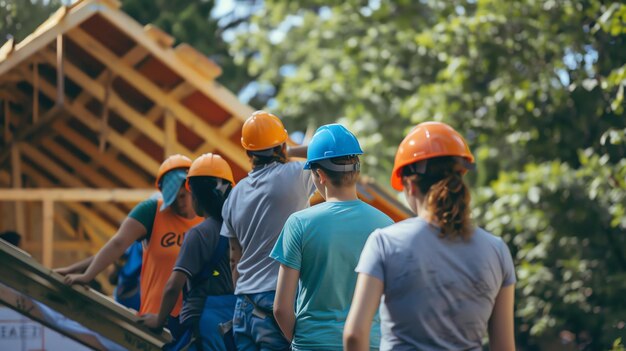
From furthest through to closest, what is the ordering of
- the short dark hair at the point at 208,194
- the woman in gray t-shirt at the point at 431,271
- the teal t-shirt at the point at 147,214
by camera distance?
the teal t-shirt at the point at 147,214
the short dark hair at the point at 208,194
the woman in gray t-shirt at the point at 431,271

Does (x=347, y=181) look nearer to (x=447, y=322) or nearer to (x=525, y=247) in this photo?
(x=447, y=322)

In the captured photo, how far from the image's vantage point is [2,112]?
41.5ft

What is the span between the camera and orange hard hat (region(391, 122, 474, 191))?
3768mm

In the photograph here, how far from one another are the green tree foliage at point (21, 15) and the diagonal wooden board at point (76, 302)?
19.7 ft

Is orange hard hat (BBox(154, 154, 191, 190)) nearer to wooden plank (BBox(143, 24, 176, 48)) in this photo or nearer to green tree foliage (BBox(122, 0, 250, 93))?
wooden plank (BBox(143, 24, 176, 48))

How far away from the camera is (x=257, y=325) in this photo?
5.23 m

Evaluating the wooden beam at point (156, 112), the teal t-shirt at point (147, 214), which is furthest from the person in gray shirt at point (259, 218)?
the wooden beam at point (156, 112)

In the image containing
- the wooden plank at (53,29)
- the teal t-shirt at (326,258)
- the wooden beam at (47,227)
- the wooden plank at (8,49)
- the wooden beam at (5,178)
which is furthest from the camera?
the wooden beam at (5,178)

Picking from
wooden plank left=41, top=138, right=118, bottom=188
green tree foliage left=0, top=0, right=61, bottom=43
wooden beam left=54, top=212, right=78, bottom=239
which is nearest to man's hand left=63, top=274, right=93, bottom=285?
green tree foliage left=0, top=0, right=61, bottom=43

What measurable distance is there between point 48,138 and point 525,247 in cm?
642

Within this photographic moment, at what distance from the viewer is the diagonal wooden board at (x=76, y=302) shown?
7203 millimetres

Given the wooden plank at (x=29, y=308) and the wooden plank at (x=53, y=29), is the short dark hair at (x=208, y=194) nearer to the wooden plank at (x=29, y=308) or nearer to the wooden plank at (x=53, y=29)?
the wooden plank at (x=29, y=308)

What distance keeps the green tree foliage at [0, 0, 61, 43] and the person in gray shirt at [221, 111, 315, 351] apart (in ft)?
25.3

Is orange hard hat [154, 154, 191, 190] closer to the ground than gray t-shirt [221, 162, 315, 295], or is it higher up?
higher up
